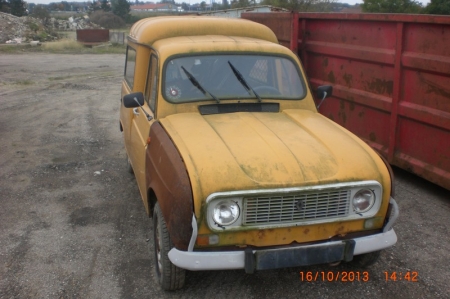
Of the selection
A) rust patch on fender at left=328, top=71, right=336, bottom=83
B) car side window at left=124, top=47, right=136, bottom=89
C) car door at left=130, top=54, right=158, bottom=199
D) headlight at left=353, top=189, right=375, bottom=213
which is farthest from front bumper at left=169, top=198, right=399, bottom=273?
rust patch on fender at left=328, top=71, right=336, bottom=83

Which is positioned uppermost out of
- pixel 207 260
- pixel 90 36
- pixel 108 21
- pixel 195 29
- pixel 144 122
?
pixel 108 21

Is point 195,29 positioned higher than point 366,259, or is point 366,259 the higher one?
point 195,29

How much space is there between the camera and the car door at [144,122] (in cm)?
454

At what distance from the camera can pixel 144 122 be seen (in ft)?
15.4

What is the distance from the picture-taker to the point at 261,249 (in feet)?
11.1

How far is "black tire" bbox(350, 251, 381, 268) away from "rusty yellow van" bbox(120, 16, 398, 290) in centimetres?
2

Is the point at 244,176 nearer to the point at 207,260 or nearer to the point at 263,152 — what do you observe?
the point at 263,152

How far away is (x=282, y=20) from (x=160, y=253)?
5.84m

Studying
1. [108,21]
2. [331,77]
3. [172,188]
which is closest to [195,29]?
[172,188]

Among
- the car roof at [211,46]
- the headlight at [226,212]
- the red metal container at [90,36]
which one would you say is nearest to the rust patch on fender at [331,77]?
the car roof at [211,46]

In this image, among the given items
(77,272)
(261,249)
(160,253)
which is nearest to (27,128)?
(77,272)

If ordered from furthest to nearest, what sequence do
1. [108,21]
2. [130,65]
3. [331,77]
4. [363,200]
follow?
[108,21], [331,77], [130,65], [363,200]

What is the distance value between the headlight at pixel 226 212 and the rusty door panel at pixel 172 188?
18 cm

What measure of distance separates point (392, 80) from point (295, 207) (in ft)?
11.6
